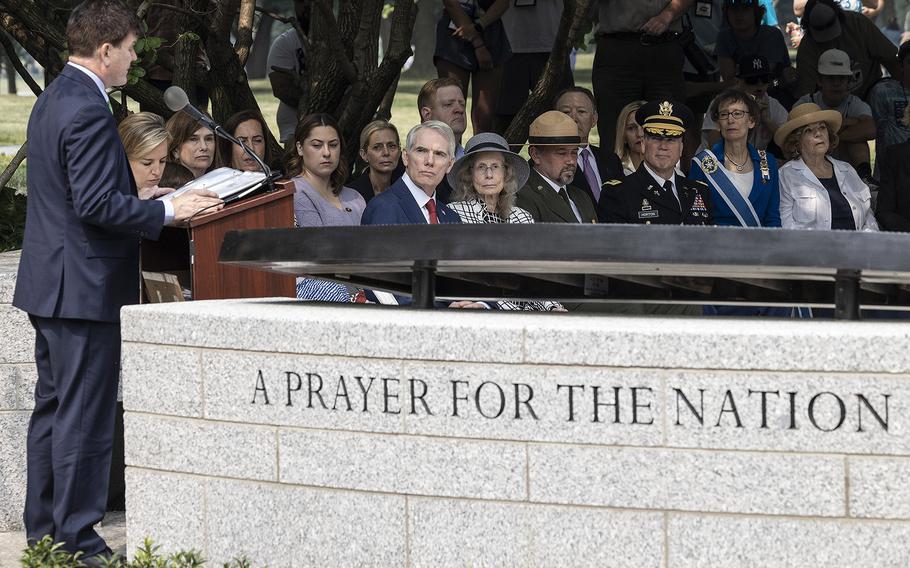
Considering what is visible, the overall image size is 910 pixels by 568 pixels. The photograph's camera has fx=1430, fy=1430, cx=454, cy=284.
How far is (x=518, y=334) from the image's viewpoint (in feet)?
13.9

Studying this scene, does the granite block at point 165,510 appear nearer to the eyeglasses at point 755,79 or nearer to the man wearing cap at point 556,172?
the man wearing cap at point 556,172

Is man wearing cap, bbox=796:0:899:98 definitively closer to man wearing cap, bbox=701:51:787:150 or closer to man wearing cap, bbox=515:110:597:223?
man wearing cap, bbox=701:51:787:150

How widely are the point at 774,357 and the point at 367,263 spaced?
4.43 feet

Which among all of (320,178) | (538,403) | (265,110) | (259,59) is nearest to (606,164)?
(320,178)

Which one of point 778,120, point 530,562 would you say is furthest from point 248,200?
point 778,120

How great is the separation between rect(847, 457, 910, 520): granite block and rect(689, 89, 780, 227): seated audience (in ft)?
14.5

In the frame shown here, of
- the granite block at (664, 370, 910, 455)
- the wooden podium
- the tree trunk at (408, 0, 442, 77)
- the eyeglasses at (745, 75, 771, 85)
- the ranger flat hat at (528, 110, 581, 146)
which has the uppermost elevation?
the tree trunk at (408, 0, 442, 77)

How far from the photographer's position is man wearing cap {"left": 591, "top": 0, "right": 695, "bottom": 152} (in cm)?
1060

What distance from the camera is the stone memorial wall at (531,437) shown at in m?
4.05

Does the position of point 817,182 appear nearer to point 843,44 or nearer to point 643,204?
point 643,204

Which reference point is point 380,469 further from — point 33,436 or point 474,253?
point 33,436

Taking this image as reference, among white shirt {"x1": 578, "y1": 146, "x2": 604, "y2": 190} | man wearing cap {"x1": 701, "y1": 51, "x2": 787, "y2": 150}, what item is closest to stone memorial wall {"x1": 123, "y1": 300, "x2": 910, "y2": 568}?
white shirt {"x1": 578, "y1": 146, "x2": 604, "y2": 190}

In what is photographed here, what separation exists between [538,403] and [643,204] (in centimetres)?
377

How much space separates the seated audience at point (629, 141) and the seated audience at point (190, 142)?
2878 mm
